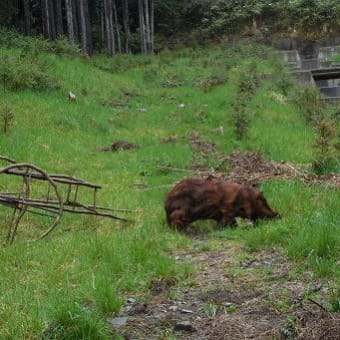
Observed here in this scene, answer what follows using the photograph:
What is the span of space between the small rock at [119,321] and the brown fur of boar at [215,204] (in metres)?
3.00

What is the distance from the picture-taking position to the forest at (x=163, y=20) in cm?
3575

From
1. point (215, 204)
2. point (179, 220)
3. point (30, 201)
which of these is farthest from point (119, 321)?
point (215, 204)

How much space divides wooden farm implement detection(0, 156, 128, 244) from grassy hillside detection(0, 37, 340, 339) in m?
0.19

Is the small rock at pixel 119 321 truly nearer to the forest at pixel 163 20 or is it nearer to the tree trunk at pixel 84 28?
the tree trunk at pixel 84 28

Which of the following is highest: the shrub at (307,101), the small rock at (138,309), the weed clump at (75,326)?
the shrub at (307,101)

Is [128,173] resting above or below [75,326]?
below

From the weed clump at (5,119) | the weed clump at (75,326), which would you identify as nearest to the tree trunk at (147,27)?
the weed clump at (5,119)

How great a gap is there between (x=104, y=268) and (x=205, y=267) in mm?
1039

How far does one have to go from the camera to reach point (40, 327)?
4.05 metres

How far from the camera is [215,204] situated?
7.65 meters

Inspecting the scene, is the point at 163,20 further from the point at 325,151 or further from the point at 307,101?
the point at 325,151

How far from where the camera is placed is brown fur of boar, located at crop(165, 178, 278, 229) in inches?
300

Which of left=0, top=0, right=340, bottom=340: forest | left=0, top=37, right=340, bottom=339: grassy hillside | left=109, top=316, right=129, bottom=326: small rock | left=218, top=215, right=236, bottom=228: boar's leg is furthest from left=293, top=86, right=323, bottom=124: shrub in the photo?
left=109, top=316, right=129, bottom=326: small rock

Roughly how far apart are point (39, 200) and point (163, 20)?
1586 inches
